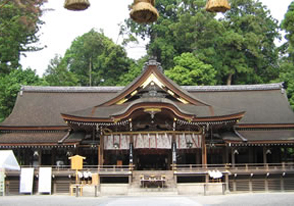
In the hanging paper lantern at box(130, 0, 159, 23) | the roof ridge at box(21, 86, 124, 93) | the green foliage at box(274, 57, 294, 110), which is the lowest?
the hanging paper lantern at box(130, 0, 159, 23)

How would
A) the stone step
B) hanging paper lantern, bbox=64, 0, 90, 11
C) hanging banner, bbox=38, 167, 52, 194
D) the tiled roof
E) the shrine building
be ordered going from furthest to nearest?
1. the tiled roof
2. hanging banner, bbox=38, 167, 52, 194
3. the shrine building
4. the stone step
5. hanging paper lantern, bbox=64, 0, 90, 11

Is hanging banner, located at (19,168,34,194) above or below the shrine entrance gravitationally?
below

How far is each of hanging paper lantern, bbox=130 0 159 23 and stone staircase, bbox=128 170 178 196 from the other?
16793mm

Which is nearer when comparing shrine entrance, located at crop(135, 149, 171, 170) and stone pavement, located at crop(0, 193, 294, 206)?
stone pavement, located at crop(0, 193, 294, 206)

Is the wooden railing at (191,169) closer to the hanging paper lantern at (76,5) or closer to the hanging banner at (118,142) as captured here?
the hanging banner at (118,142)

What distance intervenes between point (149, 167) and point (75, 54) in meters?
34.5

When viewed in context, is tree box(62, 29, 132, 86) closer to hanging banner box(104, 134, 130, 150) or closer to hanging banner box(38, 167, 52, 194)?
hanging banner box(104, 134, 130, 150)

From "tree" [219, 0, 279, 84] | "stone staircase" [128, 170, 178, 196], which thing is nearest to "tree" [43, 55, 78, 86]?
"tree" [219, 0, 279, 84]

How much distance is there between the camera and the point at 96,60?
169 ft

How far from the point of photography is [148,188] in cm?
2127

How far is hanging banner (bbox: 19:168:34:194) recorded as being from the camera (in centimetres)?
2227

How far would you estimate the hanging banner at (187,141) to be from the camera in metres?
22.6

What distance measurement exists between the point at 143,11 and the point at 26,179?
1992cm

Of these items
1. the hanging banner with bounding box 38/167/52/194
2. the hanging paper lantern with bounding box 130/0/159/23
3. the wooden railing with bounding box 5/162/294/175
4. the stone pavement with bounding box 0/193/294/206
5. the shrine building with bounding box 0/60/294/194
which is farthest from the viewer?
the hanging banner with bounding box 38/167/52/194
